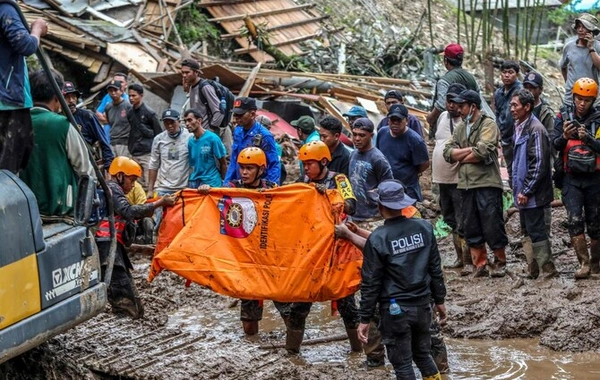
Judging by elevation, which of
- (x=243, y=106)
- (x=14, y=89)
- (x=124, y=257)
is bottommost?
(x=124, y=257)

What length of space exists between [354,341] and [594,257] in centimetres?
317

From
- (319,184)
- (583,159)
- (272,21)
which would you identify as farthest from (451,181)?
(272,21)

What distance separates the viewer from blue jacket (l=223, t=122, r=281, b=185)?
1076 centimetres

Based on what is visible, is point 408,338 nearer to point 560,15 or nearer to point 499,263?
point 499,263

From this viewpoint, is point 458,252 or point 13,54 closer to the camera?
point 13,54

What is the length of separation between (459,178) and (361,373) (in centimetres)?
331

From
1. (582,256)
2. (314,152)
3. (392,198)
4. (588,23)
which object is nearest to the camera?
(392,198)

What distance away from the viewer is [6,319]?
19.0 feet

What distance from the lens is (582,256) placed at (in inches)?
412

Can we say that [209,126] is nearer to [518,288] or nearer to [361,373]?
[518,288]

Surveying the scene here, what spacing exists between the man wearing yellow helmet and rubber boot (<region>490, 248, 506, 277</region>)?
103 inches

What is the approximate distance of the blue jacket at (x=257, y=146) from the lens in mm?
10758

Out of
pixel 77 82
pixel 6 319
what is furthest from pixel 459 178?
pixel 77 82

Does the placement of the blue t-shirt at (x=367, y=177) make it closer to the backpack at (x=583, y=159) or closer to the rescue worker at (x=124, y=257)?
the rescue worker at (x=124, y=257)
